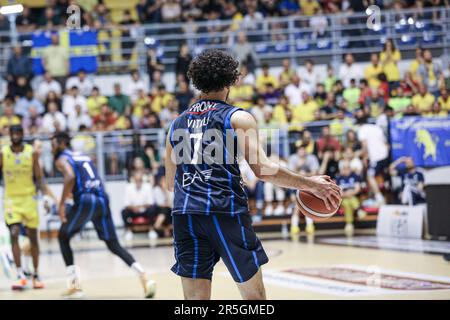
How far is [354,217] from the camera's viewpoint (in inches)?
616

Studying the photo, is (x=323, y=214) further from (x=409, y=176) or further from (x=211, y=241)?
(x=409, y=176)

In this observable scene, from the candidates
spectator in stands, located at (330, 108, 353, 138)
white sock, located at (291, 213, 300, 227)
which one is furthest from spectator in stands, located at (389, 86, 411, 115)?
white sock, located at (291, 213, 300, 227)

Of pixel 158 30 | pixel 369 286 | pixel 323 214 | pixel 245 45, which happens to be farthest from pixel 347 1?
pixel 323 214

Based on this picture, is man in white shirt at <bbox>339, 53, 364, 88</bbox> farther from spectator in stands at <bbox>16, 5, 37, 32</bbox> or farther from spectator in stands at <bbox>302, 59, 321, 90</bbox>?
spectator in stands at <bbox>16, 5, 37, 32</bbox>

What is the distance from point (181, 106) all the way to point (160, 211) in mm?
2661

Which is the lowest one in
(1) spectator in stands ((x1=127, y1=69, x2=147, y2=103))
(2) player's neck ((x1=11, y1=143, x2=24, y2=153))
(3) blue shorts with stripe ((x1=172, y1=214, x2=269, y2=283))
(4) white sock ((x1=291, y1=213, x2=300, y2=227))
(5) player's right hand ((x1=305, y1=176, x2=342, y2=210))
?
(4) white sock ((x1=291, y1=213, x2=300, y2=227))

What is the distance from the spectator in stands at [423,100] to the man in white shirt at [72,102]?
24.1 feet

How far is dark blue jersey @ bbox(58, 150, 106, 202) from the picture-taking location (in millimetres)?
8836

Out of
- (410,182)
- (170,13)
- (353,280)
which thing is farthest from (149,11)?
(353,280)

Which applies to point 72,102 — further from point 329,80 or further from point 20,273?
point 20,273

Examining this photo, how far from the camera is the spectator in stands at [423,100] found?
15898 mm

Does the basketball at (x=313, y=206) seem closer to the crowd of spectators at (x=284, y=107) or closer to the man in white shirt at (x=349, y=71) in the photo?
the crowd of spectators at (x=284, y=107)

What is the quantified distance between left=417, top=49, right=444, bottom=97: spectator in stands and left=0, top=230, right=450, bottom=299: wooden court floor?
5.23m

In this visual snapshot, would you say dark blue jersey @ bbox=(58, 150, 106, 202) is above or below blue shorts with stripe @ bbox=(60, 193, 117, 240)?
above
